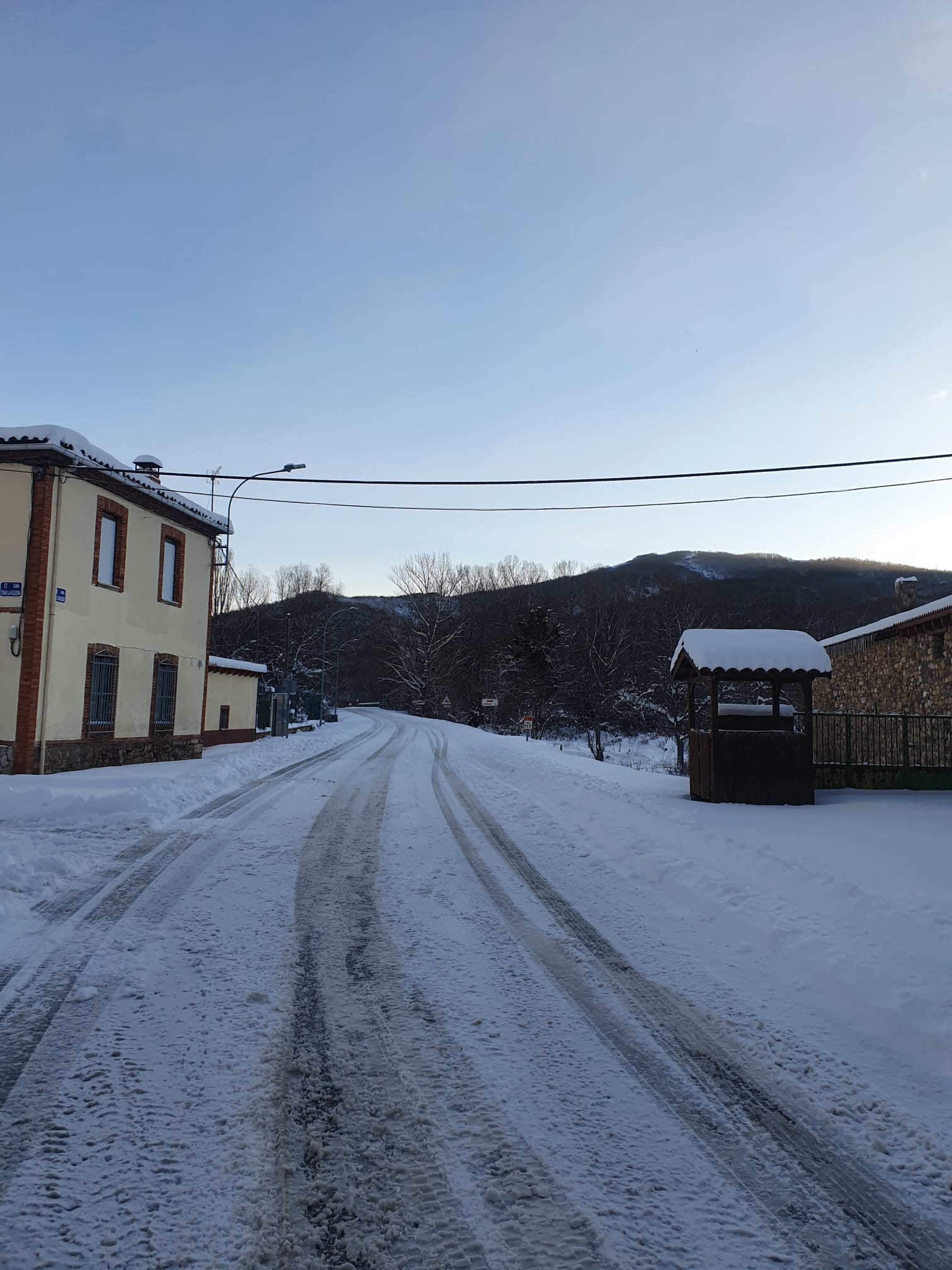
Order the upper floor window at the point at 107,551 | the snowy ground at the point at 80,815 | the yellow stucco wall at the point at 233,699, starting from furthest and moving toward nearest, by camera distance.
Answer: the yellow stucco wall at the point at 233,699 → the upper floor window at the point at 107,551 → the snowy ground at the point at 80,815

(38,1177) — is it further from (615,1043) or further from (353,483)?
(353,483)

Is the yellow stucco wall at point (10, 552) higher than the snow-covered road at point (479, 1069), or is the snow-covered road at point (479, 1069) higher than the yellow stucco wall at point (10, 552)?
the yellow stucco wall at point (10, 552)

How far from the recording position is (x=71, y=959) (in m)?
4.92

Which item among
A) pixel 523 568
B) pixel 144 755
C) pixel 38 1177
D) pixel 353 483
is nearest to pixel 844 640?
pixel 353 483

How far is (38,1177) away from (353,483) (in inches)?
539

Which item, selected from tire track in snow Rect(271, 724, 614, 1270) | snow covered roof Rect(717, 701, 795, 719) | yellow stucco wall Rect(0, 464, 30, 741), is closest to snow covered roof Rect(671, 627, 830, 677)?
snow covered roof Rect(717, 701, 795, 719)

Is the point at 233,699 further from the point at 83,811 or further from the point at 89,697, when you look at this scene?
the point at 83,811

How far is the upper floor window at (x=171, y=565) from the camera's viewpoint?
771 inches

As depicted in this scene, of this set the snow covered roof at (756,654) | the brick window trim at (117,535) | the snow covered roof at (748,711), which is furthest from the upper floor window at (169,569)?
the snow covered roof at (748,711)

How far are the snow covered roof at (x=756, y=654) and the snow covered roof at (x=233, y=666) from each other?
1729 centimetres

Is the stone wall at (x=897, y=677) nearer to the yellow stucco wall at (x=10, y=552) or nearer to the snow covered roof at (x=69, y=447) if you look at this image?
the snow covered roof at (x=69, y=447)

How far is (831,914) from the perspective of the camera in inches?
240

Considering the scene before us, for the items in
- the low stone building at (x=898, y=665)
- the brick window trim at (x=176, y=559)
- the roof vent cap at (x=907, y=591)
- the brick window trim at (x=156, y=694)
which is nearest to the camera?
the low stone building at (x=898, y=665)

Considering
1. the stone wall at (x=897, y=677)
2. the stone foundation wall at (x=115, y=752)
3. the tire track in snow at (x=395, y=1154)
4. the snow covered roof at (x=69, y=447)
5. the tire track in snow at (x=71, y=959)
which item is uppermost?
the snow covered roof at (x=69, y=447)
